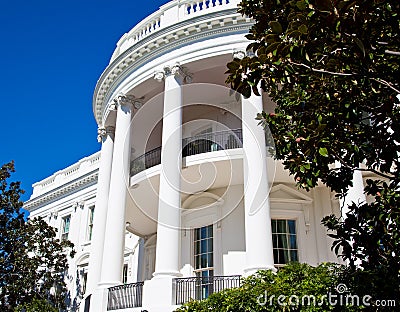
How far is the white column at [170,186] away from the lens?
474 inches

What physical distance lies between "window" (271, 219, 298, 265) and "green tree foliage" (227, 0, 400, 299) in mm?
9232

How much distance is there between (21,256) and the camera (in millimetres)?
21375

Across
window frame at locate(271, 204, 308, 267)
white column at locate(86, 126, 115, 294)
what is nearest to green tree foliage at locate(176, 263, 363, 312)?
window frame at locate(271, 204, 308, 267)

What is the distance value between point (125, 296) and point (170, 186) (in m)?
3.73

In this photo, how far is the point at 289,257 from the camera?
14695 mm

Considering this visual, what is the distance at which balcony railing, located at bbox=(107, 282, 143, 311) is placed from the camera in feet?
41.1

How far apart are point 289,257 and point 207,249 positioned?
2.97m

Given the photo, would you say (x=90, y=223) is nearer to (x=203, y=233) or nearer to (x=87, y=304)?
(x=87, y=304)

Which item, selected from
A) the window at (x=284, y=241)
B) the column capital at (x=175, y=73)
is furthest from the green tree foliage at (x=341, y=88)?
the window at (x=284, y=241)

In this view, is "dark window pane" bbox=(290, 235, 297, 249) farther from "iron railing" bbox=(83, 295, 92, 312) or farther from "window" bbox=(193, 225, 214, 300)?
"iron railing" bbox=(83, 295, 92, 312)

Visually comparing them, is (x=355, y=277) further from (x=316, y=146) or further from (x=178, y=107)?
(x=178, y=107)

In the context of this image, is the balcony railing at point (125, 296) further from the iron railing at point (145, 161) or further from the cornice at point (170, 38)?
the cornice at point (170, 38)

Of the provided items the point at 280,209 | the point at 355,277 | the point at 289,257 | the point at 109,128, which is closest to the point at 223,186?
the point at 280,209

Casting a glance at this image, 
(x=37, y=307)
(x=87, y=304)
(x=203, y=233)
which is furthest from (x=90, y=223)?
(x=203, y=233)
